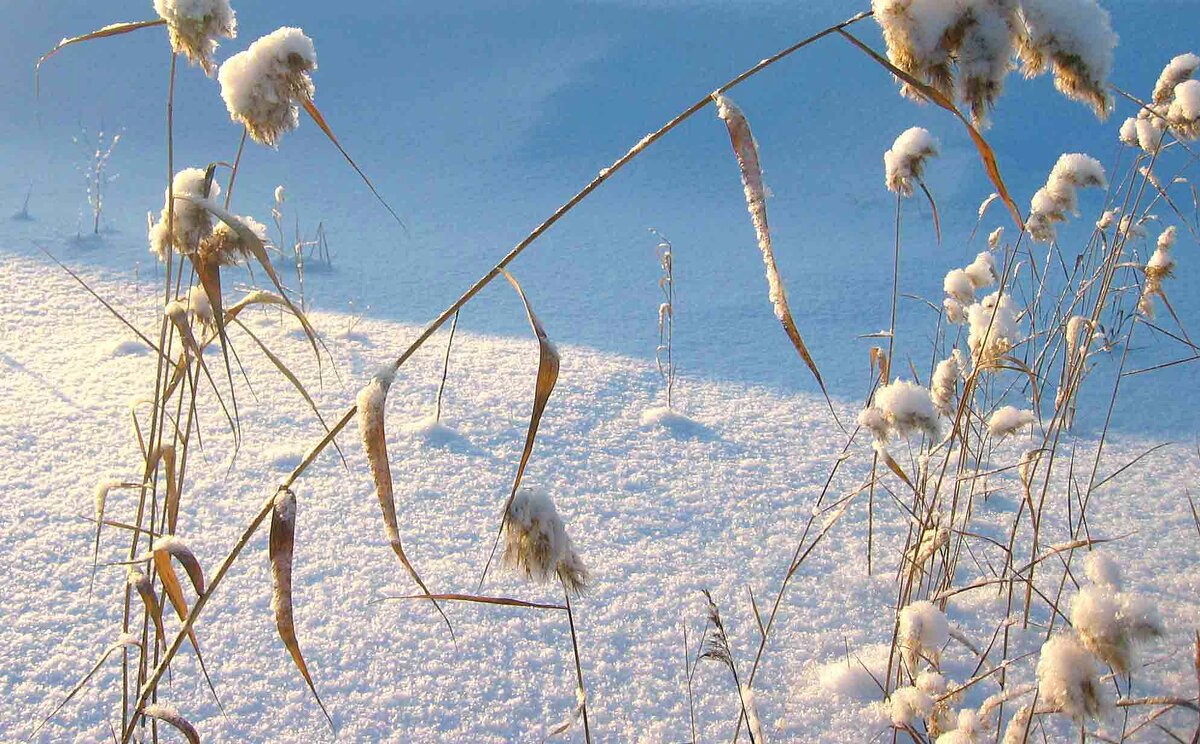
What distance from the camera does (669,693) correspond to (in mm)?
1161

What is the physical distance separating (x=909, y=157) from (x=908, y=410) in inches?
13.6

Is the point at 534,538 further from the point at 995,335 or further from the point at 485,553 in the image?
the point at 485,553

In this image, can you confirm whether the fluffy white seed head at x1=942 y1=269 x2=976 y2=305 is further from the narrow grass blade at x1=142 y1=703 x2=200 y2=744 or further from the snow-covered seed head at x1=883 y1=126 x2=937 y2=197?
the narrow grass blade at x1=142 y1=703 x2=200 y2=744

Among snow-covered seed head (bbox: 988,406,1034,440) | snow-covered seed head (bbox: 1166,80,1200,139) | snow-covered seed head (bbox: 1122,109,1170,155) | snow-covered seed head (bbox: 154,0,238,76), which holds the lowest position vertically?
snow-covered seed head (bbox: 988,406,1034,440)

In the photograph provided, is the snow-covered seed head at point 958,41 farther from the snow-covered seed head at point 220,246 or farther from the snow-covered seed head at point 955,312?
the snow-covered seed head at point 955,312

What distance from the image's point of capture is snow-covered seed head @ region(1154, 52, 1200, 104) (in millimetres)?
1311

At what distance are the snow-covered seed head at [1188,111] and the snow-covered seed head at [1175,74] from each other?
0.23 metres

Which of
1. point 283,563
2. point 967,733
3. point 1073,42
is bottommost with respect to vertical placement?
point 967,733

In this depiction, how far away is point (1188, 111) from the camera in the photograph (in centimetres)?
107

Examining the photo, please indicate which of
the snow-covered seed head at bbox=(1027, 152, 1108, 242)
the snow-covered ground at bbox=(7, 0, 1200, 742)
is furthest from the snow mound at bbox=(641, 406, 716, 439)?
the snow-covered seed head at bbox=(1027, 152, 1108, 242)

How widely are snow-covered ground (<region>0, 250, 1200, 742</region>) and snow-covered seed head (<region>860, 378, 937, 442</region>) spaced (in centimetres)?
47

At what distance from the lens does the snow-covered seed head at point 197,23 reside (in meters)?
0.60

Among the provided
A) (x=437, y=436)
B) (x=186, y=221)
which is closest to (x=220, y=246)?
(x=186, y=221)

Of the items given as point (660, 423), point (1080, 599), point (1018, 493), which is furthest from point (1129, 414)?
point (1080, 599)
